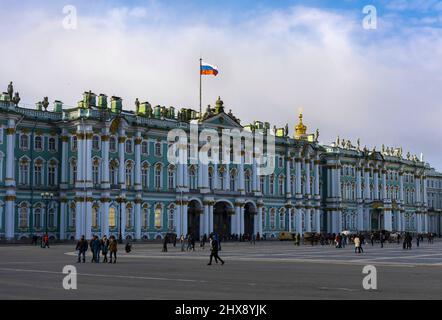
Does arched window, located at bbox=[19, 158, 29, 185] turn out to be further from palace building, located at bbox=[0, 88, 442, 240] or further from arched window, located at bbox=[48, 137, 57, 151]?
arched window, located at bbox=[48, 137, 57, 151]

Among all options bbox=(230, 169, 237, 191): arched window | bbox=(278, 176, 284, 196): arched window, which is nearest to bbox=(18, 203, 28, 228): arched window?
bbox=(230, 169, 237, 191): arched window

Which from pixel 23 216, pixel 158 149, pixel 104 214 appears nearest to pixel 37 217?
pixel 23 216

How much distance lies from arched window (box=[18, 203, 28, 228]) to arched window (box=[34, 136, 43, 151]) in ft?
20.9

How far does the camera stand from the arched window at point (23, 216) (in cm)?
7512

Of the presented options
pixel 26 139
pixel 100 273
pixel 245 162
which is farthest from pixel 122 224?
pixel 100 273

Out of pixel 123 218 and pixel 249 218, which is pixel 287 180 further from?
pixel 123 218

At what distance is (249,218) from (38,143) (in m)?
32.0

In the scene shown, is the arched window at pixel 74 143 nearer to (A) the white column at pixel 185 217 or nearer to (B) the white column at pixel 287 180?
(A) the white column at pixel 185 217

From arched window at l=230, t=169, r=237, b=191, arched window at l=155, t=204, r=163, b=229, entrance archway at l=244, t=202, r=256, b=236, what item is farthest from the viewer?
entrance archway at l=244, t=202, r=256, b=236

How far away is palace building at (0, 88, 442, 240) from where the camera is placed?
3002 inches

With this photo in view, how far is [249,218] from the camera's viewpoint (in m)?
97.2

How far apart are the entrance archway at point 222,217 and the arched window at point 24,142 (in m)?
26.0

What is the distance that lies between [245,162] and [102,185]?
23.8 meters

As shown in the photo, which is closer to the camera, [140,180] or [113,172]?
[113,172]
